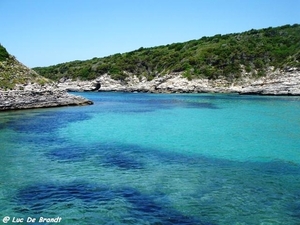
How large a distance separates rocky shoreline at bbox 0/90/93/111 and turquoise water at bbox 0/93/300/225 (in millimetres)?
18165

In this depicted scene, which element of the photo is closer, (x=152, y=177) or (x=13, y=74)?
(x=152, y=177)

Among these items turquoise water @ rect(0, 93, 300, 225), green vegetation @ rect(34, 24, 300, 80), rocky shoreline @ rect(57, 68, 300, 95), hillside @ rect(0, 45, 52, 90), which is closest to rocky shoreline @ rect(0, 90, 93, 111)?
hillside @ rect(0, 45, 52, 90)

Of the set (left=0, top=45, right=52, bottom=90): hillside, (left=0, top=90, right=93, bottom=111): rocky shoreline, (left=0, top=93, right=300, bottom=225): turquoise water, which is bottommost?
(left=0, top=93, right=300, bottom=225): turquoise water

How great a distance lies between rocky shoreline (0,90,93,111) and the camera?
133 feet

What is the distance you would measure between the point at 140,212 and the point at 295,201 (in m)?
5.13

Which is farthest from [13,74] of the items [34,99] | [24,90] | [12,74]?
[34,99]

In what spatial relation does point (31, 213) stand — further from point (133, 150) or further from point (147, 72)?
point (147, 72)

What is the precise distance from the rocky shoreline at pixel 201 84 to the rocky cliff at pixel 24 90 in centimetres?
1035

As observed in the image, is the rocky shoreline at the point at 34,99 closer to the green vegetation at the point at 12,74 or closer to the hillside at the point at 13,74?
the hillside at the point at 13,74

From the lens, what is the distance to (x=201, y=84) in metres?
93.8

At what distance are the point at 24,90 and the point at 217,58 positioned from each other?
70395 mm

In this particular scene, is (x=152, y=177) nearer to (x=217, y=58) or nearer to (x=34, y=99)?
(x=34, y=99)

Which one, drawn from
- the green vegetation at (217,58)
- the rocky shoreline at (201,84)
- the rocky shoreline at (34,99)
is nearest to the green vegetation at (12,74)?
the rocky shoreline at (34,99)

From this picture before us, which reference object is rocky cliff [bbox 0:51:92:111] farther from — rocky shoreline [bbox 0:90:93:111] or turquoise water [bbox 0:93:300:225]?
turquoise water [bbox 0:93:300:225]
